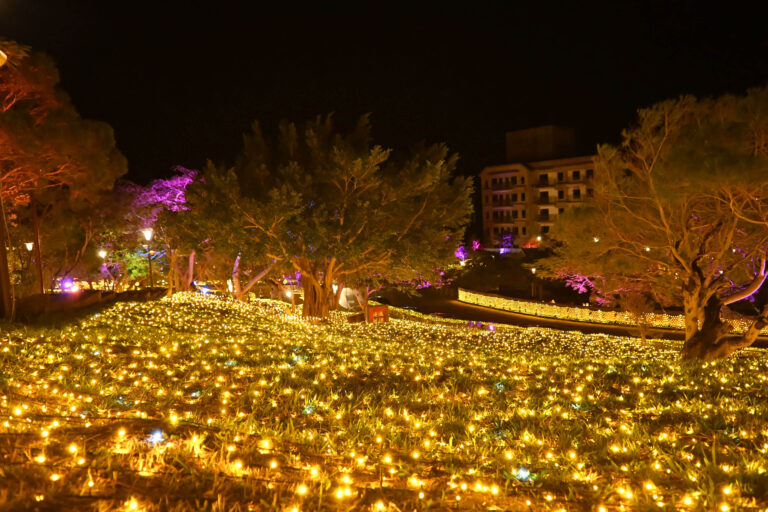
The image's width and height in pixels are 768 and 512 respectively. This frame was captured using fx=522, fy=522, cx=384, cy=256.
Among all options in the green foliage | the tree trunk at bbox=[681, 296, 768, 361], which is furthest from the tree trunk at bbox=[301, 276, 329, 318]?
the tree trunk at bbox=[681, 296, 768, 361]

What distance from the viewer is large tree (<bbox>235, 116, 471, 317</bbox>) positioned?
17.7m

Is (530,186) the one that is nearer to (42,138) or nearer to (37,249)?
(37,249)

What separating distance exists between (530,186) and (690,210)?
1883 inches

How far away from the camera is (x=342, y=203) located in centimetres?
1856

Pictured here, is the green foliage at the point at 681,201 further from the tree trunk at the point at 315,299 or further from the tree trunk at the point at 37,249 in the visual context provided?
the tree trunk at the point at 37,249

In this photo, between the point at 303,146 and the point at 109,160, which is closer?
the point at 109,160

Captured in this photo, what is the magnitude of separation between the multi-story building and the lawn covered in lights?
50.8 metres

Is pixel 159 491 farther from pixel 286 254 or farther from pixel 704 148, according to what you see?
pixel 286 254

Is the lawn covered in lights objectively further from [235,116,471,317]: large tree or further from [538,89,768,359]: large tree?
[235,116,471,317]: large tree

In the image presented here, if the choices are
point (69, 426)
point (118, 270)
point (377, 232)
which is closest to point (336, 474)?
point (69, 426)

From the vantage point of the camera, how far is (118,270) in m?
40.8

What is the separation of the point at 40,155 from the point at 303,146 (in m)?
9.17

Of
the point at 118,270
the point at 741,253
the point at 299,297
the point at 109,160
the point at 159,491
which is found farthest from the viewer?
the point at 299,297

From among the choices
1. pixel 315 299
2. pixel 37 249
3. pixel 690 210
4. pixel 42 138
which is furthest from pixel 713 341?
pixel 37 249
